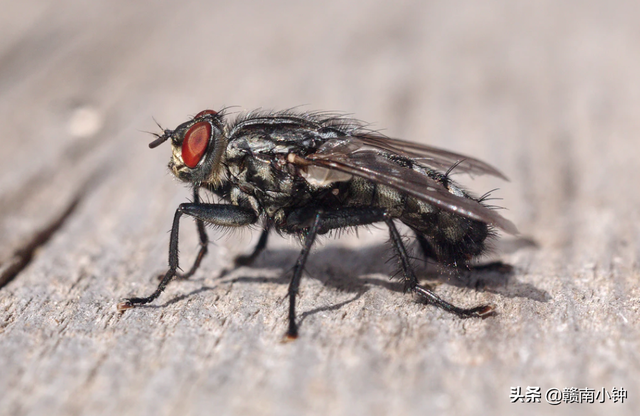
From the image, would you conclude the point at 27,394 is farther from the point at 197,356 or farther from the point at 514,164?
the point at 514,164

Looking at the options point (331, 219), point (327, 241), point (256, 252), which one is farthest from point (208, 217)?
point (327, 241)

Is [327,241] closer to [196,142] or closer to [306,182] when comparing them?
[306,182]

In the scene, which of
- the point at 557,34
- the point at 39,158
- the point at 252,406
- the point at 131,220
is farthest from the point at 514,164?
the point at 39,158

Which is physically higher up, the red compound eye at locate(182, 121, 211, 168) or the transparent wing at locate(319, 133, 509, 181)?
the transparent wing at locate(319, 133, 509, 181)

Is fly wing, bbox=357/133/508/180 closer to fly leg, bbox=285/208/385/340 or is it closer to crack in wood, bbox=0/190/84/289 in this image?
fly leg, bbox=285/208/385/340

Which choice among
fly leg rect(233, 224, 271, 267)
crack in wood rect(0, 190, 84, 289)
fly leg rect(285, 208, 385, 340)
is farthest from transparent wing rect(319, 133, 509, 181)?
crack in wood rect(0, 190, 84, 289)

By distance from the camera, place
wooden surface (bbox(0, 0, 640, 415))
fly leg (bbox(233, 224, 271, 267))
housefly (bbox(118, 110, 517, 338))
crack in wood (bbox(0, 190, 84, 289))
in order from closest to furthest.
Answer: wooden surface (bbox(0, 0, 640, 415))
crack in wood (bbox(0, 190, 84, 289))
housefly (bbox(118, 110, 517, 338))
fly leg (bbox(233, 224, 271, 267))

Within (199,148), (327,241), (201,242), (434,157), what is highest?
(434,157)
